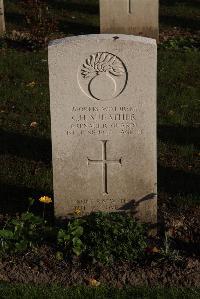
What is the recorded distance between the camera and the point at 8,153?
7.37m

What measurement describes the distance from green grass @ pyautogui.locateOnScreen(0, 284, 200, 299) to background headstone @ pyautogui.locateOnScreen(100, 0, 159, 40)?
7.52 meters

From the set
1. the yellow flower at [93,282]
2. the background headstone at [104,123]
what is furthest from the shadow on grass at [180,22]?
the yellow flower at [93,282]

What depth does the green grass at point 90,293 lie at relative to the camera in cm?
479

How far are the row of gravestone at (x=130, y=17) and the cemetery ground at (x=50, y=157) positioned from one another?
17.5 inches

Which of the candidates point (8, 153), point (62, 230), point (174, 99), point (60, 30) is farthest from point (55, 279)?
point (60, 30)

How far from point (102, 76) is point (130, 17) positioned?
671cm

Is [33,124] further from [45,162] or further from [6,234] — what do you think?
[6,234]

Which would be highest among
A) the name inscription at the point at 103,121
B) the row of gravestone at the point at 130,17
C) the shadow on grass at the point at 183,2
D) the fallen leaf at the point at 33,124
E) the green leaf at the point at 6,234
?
the shadow on grass at the point at 183,2

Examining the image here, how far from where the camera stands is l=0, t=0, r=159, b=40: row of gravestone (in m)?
11.5

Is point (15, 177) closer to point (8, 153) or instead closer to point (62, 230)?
point (8, 153)

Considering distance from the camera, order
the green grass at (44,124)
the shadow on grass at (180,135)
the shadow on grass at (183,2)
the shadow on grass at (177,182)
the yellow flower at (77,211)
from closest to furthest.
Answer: the yellow flower at (77,211) → the shadow on grass at (177,182) → the green grass at (44,124) → the shadow on grass at (180,135) → the shadow on grass at (183,2)

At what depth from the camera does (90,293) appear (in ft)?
15.8

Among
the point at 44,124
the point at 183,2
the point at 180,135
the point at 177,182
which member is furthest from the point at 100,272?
the point at 183,2

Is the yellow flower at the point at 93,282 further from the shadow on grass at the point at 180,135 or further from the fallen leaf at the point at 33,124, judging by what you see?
the fallen leaf at the point at 33,124
